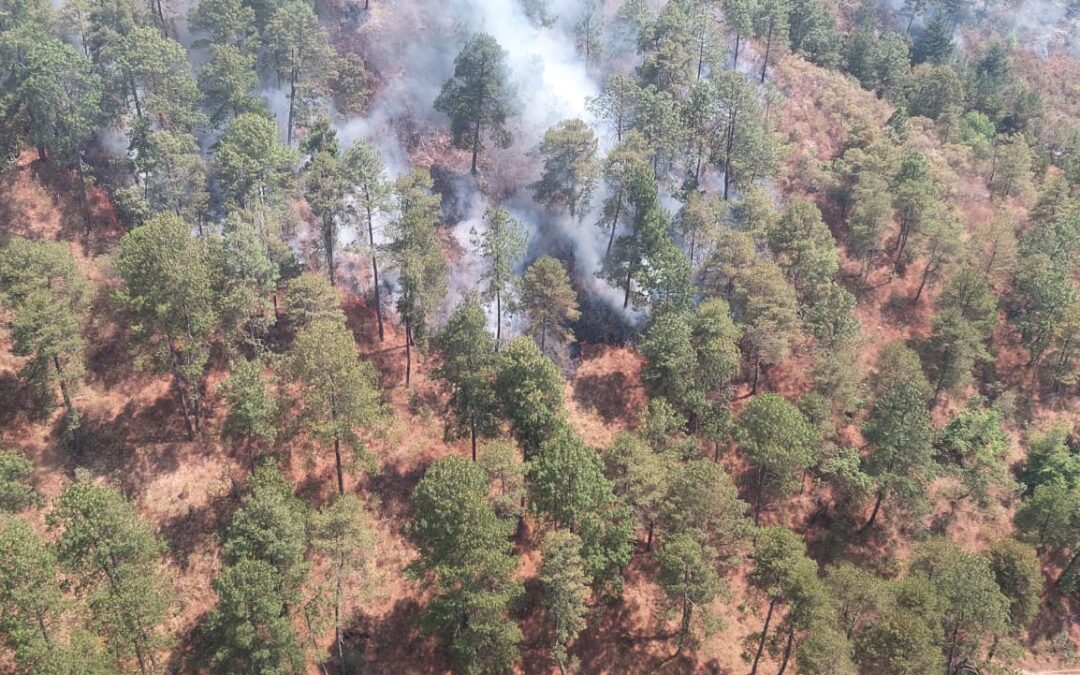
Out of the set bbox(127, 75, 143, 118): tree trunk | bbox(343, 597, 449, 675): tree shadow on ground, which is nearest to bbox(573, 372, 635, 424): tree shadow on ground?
bbox(343, 597, 449, 675): tree shadow on ground

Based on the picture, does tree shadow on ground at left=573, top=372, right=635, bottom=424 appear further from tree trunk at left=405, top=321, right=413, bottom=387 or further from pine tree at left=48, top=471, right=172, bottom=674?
pine tree at left=48, top=471, right=172, bottom=674

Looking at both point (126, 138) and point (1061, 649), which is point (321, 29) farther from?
point (1061, 649)

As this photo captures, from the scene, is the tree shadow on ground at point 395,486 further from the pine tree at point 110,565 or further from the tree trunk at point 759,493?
the tree trunk at point 759,493

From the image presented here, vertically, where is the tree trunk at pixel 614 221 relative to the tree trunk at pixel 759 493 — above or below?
above

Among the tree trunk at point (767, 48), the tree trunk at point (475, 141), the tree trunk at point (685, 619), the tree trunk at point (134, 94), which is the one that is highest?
the tree trunk at point (767, 48)

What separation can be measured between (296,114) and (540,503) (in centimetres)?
5426

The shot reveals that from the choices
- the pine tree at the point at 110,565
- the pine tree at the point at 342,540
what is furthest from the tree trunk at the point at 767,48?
the pine tree at the point at 110,565

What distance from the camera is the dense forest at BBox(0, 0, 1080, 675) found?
4959 centimetres

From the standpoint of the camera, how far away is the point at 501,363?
58188 millimetres

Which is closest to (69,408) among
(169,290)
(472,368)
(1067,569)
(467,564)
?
(169,290)

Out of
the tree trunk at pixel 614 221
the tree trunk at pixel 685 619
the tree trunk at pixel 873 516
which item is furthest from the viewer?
the tree trunk at pixel 614 221

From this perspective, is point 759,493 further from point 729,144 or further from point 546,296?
point 729,144

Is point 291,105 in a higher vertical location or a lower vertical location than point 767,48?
lower

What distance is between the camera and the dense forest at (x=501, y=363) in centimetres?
4959
